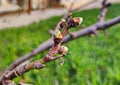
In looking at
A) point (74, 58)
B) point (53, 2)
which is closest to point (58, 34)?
point (74, 58)

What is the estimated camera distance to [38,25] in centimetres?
657

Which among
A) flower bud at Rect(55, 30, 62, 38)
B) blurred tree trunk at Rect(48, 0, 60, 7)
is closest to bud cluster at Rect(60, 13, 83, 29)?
flower bud at Rect(55, 30, 62, 38)

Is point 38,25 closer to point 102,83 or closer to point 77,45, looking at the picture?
point 77,45

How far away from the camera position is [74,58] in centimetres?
379

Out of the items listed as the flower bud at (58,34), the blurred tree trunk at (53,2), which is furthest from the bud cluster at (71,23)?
the blurred tree trunk at (53,2)

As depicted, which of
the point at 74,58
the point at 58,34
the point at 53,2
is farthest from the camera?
the point at 53,2

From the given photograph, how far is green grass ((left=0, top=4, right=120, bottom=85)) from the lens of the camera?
3123 mm

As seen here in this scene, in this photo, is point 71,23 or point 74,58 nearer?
point 71,23

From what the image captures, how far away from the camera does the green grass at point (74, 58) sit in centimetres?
312

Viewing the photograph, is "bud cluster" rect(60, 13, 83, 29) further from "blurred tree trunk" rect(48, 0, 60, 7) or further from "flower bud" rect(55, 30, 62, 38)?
"blurred tree trunk" rect(48, 0, 60, 7)

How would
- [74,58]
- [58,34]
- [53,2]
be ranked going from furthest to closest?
1. [53,2]
2. [74,58]
3. [58,34]

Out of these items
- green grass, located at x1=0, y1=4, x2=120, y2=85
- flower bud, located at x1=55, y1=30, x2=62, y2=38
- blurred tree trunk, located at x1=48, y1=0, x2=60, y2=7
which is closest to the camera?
flower bud, located at x1=55, y1=30, x2=62, y2=38

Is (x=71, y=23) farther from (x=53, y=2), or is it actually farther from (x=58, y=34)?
(x=53, y=2)

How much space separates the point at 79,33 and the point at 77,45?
2.97m
